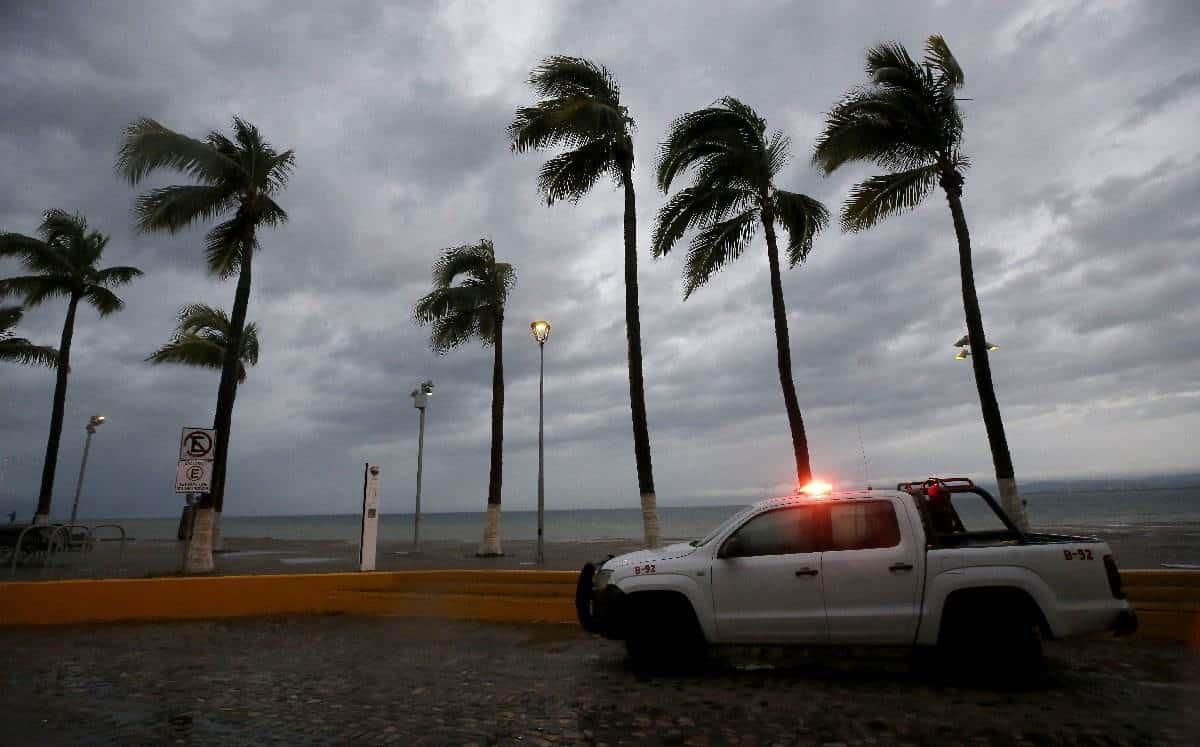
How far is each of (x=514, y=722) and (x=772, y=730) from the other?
1.89 meters

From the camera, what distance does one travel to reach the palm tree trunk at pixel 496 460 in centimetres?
2005

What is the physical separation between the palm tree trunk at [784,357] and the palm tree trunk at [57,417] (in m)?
25.4

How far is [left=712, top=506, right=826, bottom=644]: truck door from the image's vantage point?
20.1 feet

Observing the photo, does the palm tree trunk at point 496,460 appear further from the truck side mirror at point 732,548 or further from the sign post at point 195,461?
the truck side mirror at point 732,548

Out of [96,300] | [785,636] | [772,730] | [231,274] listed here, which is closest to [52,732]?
[772,730]

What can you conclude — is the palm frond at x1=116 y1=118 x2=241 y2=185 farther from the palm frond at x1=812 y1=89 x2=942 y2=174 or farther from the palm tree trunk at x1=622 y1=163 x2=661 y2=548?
the palm frond at x1=812 y1=89 x2=942 y2=174

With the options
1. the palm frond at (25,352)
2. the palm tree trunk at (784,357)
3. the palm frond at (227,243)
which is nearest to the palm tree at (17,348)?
the palm frond at (25,352)

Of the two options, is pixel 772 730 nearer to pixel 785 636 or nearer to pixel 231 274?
pixel 785 636

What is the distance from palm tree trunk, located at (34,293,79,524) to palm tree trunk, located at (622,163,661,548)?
22.0 meters

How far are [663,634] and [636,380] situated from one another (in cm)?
→ 965

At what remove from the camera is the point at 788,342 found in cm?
1634

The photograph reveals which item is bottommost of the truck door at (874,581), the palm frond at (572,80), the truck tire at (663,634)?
the truck tire at (663,634)

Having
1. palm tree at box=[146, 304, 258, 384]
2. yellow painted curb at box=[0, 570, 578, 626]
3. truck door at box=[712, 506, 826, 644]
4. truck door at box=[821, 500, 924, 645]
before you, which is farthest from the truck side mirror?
palm tree at box=[146, 304, 258, 384]

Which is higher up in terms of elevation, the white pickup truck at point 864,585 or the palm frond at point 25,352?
the palm frond at point 25,352
